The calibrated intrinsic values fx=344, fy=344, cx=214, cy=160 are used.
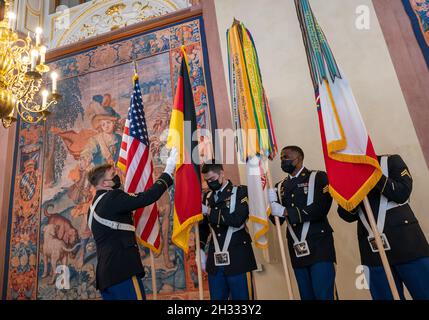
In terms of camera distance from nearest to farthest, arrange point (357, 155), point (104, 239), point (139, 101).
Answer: point (357, 155) < point (104, 239) < point (139, 101)

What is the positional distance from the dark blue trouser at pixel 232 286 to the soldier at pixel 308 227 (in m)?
0.43

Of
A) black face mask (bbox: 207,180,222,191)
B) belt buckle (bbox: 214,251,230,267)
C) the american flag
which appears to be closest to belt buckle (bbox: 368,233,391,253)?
belt buckle (bbox: 214,251,230,267)

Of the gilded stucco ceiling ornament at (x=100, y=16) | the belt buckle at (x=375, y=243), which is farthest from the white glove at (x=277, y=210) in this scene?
the gilded stucco ceiling ornament at (x=100, y=16)

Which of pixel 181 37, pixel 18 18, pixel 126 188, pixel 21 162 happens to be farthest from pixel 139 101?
pixel 18 18

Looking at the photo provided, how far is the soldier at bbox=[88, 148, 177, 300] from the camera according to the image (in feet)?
8.93

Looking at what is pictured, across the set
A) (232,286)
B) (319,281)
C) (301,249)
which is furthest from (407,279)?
(232,286)

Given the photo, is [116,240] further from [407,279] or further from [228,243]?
[407,279]

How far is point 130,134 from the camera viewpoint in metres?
3.81

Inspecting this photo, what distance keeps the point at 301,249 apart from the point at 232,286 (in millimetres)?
682

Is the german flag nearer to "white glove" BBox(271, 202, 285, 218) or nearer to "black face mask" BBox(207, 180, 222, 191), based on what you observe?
"black face mask" BBox(207, 180, 222, 191)

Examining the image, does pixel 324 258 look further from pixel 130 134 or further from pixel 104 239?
pixel 130 134

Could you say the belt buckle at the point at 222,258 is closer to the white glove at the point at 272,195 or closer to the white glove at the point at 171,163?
the white glove at the point at 272,195

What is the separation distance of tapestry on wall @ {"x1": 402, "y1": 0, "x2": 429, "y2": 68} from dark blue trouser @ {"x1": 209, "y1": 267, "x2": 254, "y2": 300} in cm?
359
